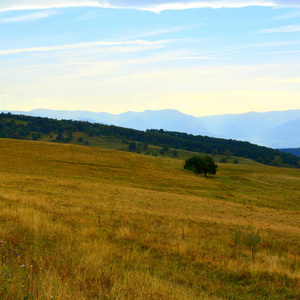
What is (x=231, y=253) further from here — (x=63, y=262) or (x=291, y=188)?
(x=291, y=188)

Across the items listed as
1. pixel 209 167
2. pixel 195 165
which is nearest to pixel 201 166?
pixel 195 165

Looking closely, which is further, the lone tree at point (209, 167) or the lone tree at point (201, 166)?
the lone tree at point (209, 167)

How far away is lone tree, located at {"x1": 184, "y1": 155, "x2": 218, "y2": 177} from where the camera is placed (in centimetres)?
8519

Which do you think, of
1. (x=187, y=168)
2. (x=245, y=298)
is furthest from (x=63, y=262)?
(x=187, y=168)

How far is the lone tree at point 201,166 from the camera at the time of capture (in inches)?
3354

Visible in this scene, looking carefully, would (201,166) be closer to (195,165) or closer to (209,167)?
(195,165)

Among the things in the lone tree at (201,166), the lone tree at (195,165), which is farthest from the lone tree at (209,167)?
the lone tree at (195,165)

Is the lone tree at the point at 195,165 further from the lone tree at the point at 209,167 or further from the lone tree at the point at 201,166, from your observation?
the lone tree at the point at 209,167

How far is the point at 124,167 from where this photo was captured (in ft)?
238

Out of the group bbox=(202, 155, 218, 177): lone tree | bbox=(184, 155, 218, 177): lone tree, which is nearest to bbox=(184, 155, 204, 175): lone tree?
bbox=(184, 155, 218, 177): lone tree

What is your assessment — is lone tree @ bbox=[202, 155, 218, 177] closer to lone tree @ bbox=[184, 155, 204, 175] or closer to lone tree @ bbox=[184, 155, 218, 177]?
lone tree @ bbox=[184, 155, 218, 177]

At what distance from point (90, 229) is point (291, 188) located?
77721 millimetres

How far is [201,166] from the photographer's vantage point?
279 ft

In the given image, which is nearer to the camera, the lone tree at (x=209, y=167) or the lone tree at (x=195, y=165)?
the lone tree at (x=195, y=165)
